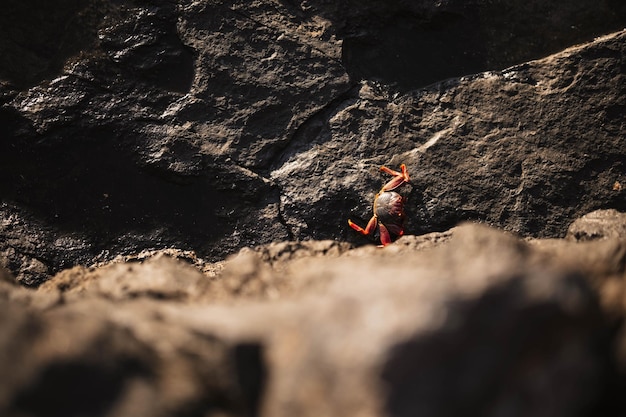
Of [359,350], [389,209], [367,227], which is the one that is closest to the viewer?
[359,350]

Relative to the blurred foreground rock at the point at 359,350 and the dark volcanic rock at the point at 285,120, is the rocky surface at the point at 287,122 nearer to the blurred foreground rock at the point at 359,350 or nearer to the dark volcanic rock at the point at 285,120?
the dark volcanic rock at the point at 285,120

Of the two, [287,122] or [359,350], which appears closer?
[359,350]

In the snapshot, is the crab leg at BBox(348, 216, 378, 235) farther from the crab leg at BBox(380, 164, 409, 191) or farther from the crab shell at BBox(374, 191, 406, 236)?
the crab leg at BBox(380, 164, 409, 191)

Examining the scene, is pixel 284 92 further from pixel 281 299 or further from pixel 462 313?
pixel 462 313

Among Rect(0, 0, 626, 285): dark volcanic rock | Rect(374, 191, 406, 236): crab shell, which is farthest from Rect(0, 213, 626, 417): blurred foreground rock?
Rect(0, 0, 626, 285): dark volcanic rock

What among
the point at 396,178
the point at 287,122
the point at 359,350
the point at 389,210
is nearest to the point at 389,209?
the point at 389,210

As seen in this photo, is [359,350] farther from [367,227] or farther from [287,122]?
[287,122]
